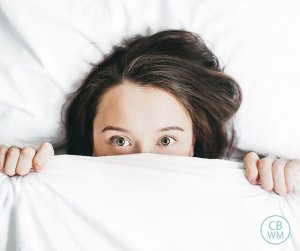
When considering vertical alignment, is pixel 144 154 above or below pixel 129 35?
below

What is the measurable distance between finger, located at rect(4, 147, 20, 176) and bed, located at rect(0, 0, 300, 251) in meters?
0.02

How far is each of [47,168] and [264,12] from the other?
570 millimetres

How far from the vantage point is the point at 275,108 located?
3.43 feet

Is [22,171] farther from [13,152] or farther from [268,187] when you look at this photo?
[268,187]

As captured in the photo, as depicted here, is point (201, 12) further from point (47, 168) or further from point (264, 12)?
point (47, 168)

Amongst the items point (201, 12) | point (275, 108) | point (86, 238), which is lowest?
point (86, 238)

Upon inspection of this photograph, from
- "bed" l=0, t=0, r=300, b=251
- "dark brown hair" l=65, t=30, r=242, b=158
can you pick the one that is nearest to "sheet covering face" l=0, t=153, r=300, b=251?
"bed" l=0, t=0, r=300, b=251

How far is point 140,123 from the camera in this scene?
0.93 m

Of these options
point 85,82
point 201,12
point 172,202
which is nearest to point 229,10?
point 201,12

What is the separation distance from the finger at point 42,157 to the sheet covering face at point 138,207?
0.01 m

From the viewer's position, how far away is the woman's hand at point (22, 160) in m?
0.83

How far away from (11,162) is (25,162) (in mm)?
24

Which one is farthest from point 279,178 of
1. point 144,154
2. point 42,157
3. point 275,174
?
point 42,157

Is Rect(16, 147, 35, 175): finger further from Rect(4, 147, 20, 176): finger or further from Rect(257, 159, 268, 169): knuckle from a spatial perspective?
Rect(257, 159, 268, 169): knuckle
